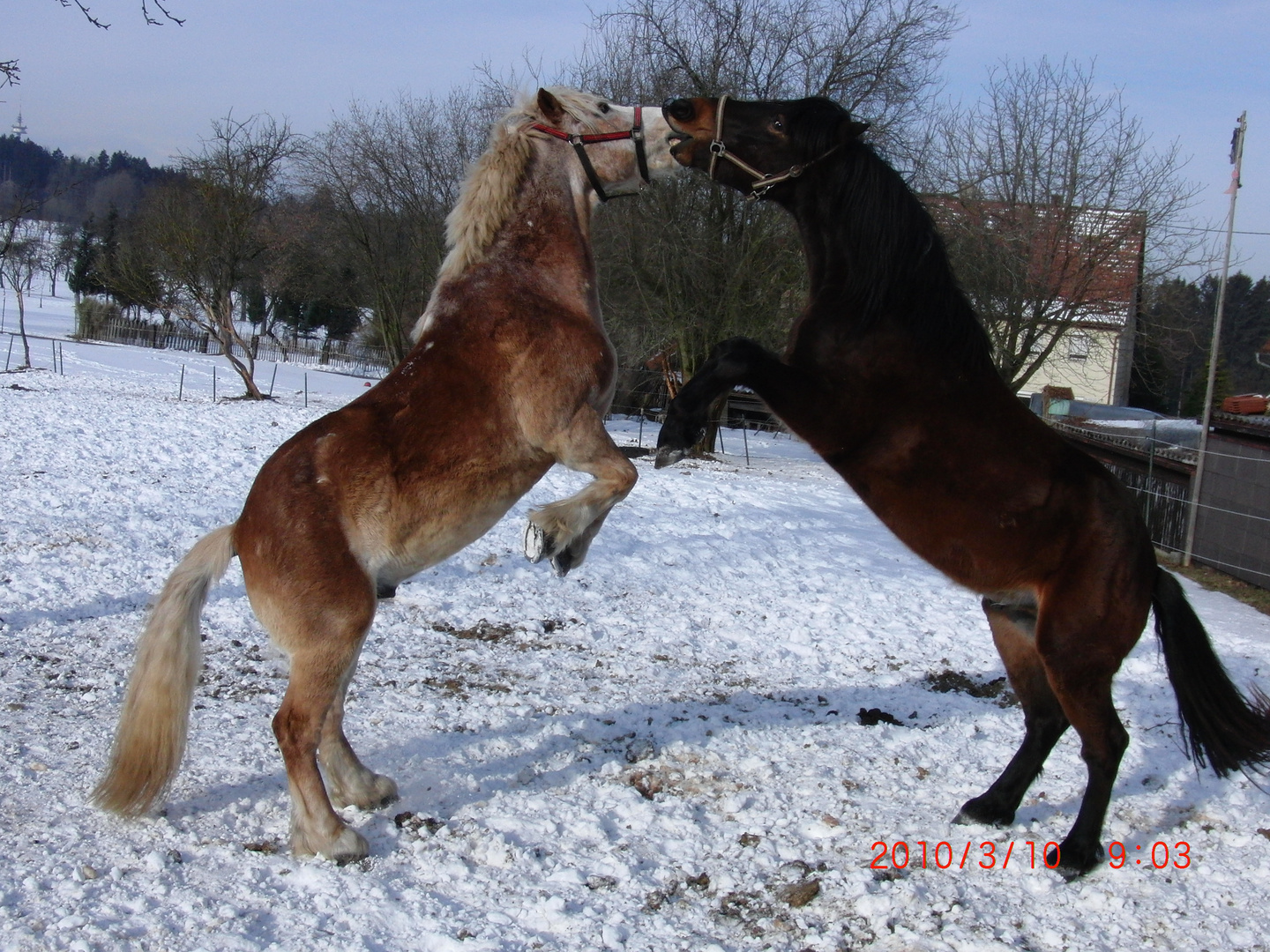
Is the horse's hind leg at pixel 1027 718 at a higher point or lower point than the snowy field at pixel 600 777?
higher

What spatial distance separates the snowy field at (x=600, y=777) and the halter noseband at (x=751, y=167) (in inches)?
108

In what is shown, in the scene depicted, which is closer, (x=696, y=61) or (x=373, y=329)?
(x=696, y=61)

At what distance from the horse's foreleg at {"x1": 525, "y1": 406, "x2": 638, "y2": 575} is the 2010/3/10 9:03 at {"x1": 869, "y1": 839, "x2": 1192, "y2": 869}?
5.94 feet

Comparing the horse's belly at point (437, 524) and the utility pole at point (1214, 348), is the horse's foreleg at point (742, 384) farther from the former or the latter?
the utility pole at point (1214, 348)

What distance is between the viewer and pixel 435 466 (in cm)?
341

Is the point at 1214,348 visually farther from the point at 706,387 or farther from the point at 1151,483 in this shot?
the point at 706,387

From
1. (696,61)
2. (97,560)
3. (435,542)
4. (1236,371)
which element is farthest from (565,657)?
(1236,371)

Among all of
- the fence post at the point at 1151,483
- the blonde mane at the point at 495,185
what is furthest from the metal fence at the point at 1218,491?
the blonde mane at the point at 495,185

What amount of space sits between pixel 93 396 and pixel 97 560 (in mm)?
13277

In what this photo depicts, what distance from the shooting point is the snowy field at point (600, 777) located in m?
3.15

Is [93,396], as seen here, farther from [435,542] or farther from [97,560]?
[435,542]

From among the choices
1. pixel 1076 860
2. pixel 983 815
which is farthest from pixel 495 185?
pixel 1076 860

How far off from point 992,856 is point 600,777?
5.85ft

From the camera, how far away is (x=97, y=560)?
281 inches
